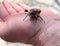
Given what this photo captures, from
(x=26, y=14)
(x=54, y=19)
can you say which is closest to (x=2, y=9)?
(x=26, y=14)

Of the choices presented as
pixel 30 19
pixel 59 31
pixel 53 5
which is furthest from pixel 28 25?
pixel 53 5

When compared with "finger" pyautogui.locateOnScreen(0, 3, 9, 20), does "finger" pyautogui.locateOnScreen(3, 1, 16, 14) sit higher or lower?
higher

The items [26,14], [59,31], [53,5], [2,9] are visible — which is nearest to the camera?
[59,31]

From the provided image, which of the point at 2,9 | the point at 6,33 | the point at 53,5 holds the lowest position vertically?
the point at 6,33

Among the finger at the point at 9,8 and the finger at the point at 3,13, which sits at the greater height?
the finger at the point at 9,8

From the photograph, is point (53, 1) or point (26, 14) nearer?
point (26, 14)

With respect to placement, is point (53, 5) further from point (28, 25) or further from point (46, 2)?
point (28, 25)

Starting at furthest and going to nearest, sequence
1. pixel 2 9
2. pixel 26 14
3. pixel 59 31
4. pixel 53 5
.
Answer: pixel 53 5, pixel 2 9, pixel 26 14, pixel 59 31

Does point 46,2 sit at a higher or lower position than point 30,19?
higher

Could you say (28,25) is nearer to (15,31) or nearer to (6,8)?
(15,31)
